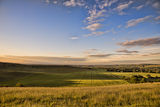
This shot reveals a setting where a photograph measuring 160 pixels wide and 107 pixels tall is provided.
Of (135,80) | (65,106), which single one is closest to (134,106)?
(65,106)

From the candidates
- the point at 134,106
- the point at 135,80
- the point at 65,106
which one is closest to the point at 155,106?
the point at 134,106

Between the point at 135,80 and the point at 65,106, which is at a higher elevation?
the point at 65,106

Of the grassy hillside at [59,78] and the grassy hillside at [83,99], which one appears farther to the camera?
the grassy hillside at [59,78]

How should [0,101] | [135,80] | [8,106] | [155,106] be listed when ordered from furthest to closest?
[135,80]
[0,101]
[8,106]
[155,106]

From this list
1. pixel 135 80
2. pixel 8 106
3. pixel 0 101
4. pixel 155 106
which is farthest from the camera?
pixel 135 80

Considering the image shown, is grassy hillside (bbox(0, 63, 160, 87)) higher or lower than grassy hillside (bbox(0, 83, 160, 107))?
lower

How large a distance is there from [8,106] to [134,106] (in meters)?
6.75

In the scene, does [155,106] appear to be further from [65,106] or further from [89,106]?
[65,106]

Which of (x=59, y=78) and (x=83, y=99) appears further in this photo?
(x=59, y=78)

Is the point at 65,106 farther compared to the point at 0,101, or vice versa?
the point at 0,101

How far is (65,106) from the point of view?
5.61 m

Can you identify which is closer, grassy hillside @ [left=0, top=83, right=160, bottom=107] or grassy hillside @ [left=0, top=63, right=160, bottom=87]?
grassy hillside @ [left=0, top=83, right=160, bottom=107]

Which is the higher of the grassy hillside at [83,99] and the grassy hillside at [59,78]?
the grassy hillside at [83,99]

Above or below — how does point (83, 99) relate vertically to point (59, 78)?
above
